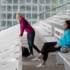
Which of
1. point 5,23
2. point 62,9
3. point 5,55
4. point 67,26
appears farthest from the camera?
point 5,23

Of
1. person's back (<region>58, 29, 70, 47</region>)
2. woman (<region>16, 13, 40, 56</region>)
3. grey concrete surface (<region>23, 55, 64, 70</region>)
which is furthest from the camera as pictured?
woman (<region>16, 13, 40, 56</region>)

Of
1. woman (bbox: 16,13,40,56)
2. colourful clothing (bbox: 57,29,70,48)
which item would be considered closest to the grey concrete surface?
woman (bbox: 16,13,40,56)

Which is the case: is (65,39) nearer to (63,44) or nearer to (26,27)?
(63,44)

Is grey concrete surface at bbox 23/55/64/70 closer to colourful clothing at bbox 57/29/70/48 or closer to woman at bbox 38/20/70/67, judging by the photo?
woman at bbox 38/20/70/67

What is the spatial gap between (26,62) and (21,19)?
124 cm

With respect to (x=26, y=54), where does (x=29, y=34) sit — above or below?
above

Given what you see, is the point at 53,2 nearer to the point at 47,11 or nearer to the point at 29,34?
the point at 47,11

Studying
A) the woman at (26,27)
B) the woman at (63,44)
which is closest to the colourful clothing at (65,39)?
the woman at (63,44)

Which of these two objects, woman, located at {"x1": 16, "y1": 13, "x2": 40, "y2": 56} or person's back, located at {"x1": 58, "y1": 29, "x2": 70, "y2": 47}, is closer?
person's back, located at {"x1": 58, "y1": 29, "x2": 70, "y2": 47}

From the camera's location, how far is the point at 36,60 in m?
8.23

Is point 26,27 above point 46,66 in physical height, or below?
above

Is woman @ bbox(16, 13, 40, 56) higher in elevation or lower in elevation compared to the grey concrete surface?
higher

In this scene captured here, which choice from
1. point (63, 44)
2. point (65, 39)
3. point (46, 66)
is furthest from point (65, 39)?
Answer: point (46, 66)

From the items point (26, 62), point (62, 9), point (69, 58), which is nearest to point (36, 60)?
point (26, 62)
